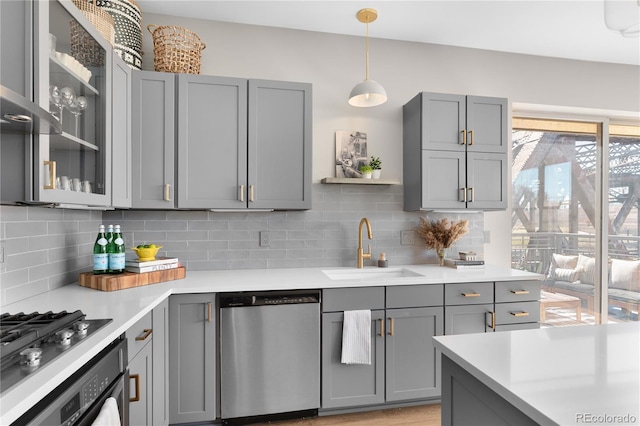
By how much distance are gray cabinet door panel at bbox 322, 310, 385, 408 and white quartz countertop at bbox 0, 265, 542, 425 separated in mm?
274

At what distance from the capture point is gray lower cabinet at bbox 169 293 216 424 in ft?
6.84

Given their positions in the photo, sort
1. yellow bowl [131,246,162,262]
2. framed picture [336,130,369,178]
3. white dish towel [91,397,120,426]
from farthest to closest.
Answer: framed picture [336,130,369,178], yellow bowl [131,246,162,262], white dish towel [91,397,120,426]

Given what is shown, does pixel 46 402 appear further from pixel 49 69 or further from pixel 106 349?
pixel 49 69

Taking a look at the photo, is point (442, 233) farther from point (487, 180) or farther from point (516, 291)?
point (516, 291)

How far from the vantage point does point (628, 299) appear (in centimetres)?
378

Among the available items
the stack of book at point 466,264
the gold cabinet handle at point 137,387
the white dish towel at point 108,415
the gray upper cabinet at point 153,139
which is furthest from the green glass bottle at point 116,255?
the stack of book at point 466,264

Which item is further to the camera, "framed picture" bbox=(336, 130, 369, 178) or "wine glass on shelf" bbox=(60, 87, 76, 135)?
"framed picture" bbox=(336, 130, 369, 178)

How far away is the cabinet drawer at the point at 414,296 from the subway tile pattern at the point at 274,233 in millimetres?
656

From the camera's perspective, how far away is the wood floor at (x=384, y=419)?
Result: 2.28 meters

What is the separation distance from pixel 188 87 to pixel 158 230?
1.04 meters

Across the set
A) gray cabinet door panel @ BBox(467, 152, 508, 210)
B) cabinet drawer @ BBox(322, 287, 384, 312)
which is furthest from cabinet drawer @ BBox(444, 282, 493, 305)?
gray cabinet door panel @ BBox(467, 152, 508, 210)

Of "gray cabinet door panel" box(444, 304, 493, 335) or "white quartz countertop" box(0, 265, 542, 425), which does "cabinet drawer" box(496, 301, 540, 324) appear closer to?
"gray cabinet door panel" box(444, 304, 493, 335)

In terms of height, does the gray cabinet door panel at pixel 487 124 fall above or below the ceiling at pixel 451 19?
below

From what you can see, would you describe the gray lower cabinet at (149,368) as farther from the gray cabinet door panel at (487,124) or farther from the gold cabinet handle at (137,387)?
the gray cabinet door panel at (487,124)
